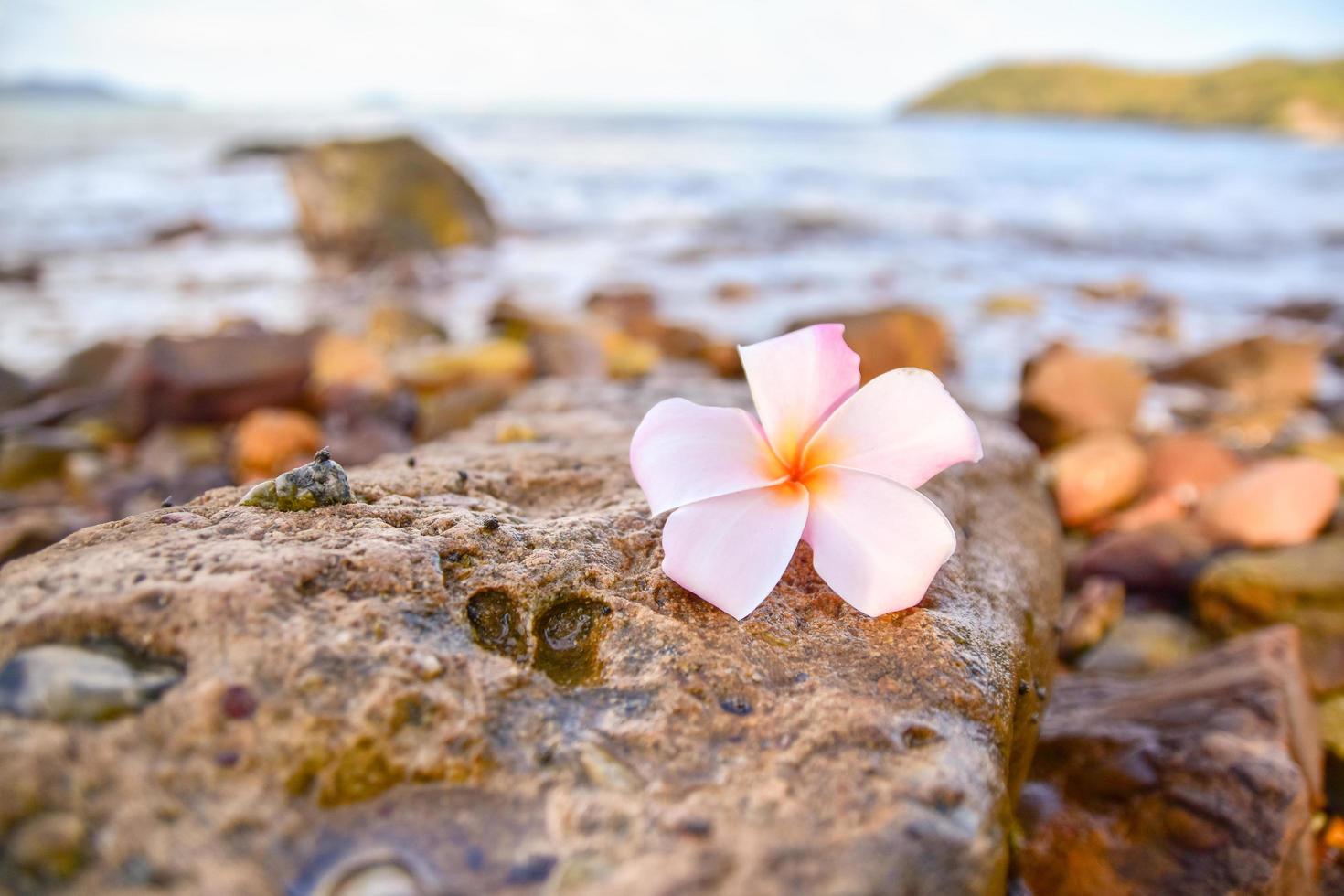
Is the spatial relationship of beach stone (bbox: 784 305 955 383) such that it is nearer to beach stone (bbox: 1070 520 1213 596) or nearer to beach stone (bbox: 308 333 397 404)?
beach stone (bbox: 1070 520 1213 596)

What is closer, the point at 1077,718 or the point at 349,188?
the point at 1077,718

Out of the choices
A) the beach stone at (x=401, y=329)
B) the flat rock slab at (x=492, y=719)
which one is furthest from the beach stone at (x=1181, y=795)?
the beach stone at (x=401, y=329)

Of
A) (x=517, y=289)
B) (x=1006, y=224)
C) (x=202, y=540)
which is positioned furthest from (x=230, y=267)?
(x=1006, y=224)

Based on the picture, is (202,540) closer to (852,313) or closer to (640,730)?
(640,730)

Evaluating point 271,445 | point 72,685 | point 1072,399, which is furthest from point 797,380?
point 1072,399

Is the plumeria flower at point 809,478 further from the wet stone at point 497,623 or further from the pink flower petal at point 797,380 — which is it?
the wet stone at point 497,623

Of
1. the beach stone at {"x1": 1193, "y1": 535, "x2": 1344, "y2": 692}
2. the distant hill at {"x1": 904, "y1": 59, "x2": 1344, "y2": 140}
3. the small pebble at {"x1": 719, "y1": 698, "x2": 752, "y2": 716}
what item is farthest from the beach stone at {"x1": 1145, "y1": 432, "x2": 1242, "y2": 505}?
the distant hill at {"x1": 904, "y1": 59, "x2": 1344, "y2": 140}
